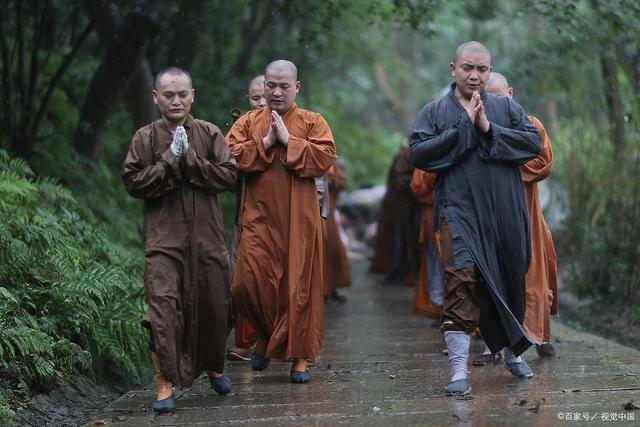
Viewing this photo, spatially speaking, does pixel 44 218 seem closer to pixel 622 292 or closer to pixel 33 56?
pixel 33 56

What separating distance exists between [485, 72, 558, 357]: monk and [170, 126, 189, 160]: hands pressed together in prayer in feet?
7.37

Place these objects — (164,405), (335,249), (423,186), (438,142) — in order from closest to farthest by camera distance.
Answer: (164,405) < (438,142) < (423,186) < (335,249)

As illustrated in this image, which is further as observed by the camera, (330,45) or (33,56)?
(330,45)

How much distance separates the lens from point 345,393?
6.15m

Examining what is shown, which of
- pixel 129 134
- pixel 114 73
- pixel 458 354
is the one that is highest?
pixel 114 73

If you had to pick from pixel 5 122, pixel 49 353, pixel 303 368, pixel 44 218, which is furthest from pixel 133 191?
pixel 5 122

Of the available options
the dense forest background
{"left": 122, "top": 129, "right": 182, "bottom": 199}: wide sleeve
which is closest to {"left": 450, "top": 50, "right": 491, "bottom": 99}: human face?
{"left": 122, "top": 129, "right": 182, "bottom": 199}: wide sleeve

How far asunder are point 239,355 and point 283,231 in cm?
140

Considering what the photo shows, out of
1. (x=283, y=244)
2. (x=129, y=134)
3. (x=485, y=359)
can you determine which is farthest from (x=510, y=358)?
(x=129, y=134)

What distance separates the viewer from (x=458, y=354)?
602 centimetres

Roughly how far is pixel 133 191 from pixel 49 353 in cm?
107

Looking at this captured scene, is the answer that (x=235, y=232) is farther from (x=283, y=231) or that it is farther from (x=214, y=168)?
→ (x=214, y=168)

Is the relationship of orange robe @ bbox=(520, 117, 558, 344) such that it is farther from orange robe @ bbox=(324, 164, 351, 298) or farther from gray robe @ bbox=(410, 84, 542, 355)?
orange robe @ bbox=(324, 164, 351, 298)

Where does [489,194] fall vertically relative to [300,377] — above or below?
above
